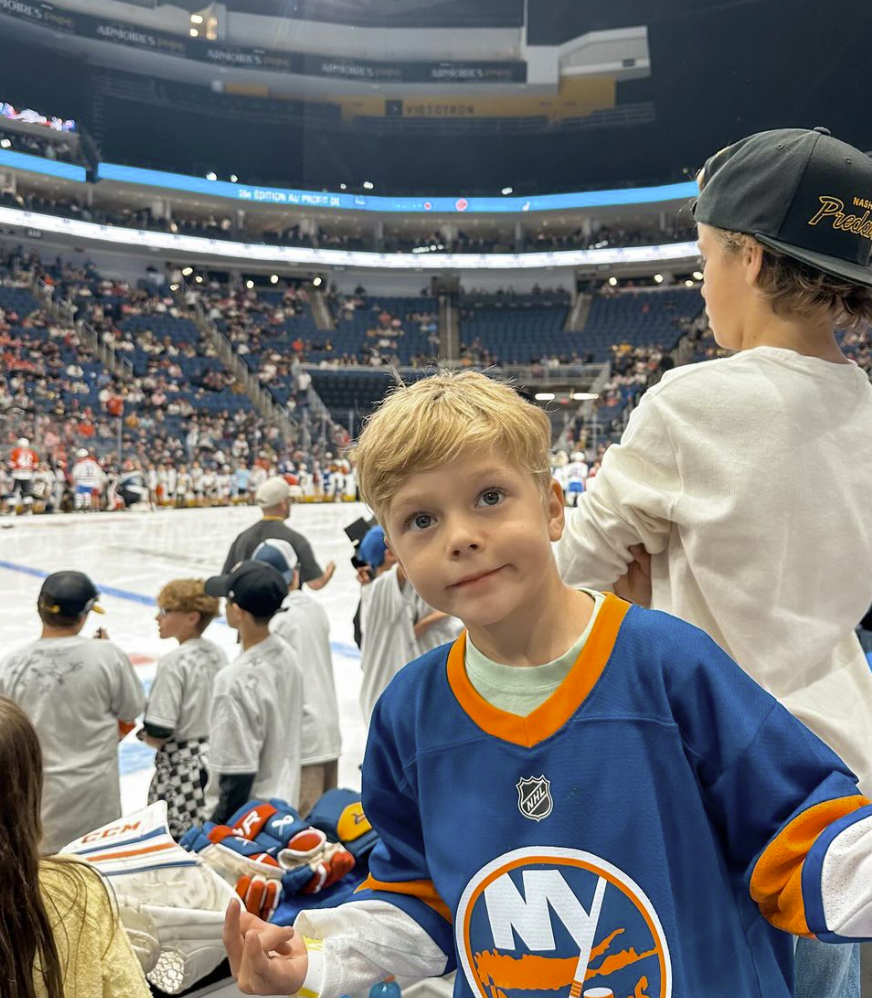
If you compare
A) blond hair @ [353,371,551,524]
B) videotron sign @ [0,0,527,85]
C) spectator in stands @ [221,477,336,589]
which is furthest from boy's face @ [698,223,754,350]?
videotron sign @ [0,0,527,85]

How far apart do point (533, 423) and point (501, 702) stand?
0.98 ft

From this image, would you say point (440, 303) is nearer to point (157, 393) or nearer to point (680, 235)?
point (680, 235)

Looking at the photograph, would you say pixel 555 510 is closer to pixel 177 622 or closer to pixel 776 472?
pixel 776 472

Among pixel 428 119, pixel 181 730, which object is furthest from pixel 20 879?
pixel 428 119

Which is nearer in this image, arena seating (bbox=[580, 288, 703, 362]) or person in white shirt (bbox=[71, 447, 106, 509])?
person in white shirt (bbox=[71, 447, 106, 509])

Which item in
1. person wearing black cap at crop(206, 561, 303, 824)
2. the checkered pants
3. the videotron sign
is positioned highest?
the videotron sign

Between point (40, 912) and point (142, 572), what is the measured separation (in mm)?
8158

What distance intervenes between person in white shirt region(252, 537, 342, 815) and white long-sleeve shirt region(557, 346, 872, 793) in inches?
91.4

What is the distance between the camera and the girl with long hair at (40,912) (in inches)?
39.5

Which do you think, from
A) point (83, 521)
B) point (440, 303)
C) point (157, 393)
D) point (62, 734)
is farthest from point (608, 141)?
point (62, 734)

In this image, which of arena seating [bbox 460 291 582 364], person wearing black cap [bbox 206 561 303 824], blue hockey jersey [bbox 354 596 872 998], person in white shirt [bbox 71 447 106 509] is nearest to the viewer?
blue hockey jersey [bbox 354 596 872 998]

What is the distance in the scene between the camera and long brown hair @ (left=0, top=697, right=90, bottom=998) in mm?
996

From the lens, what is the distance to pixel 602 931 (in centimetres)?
77

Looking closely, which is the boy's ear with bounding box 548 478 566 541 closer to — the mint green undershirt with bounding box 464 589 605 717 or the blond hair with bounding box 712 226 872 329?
the mint green undershirt with bounding box 464 589 605 717
